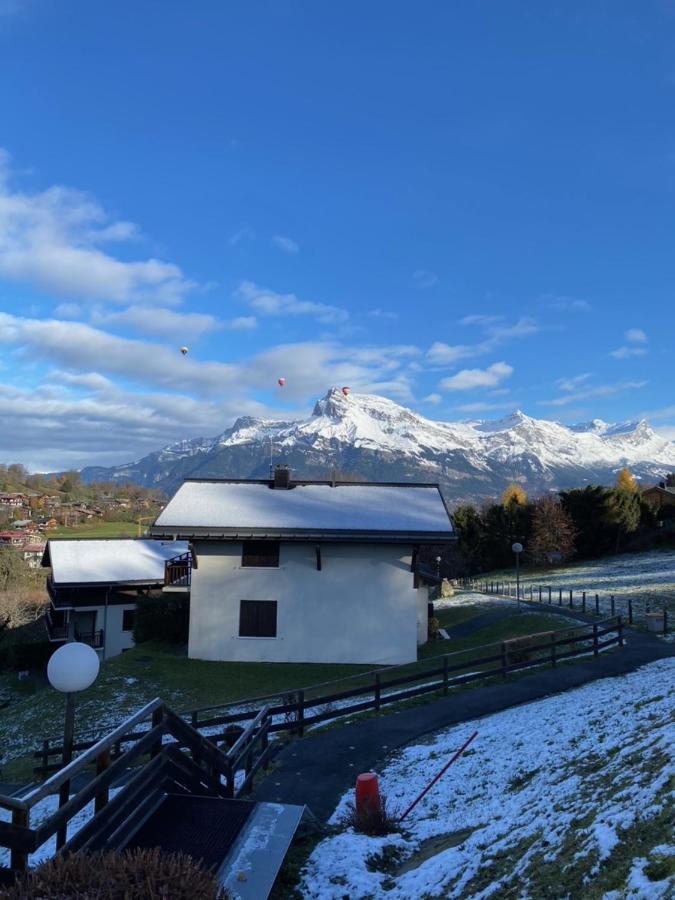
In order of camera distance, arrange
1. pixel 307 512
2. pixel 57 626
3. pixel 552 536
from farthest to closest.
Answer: pixel 552 536
pixel 57 626
pixel 307 512

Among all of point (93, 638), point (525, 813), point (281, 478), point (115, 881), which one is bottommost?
point (93, 638)

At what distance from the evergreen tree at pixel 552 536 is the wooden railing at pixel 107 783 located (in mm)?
52946

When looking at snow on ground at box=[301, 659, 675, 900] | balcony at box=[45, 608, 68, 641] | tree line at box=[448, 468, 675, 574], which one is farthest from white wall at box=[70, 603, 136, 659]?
tree line at box=[448, 468, 675, 574]

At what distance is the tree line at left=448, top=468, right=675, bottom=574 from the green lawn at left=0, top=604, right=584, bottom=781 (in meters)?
38.3

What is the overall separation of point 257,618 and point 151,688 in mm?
4504

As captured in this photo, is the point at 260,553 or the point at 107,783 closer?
the point at 107,783

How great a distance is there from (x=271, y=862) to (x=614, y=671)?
43.8 feet

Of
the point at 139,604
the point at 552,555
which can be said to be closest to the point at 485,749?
the point at 139,604

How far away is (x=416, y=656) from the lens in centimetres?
2253

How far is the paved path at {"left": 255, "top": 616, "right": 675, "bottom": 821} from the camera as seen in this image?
32.8 feet

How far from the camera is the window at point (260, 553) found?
902 inches

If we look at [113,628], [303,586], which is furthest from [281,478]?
[113,628]

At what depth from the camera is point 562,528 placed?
191 ft

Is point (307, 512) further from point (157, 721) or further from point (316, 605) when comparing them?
point (157, 721)
